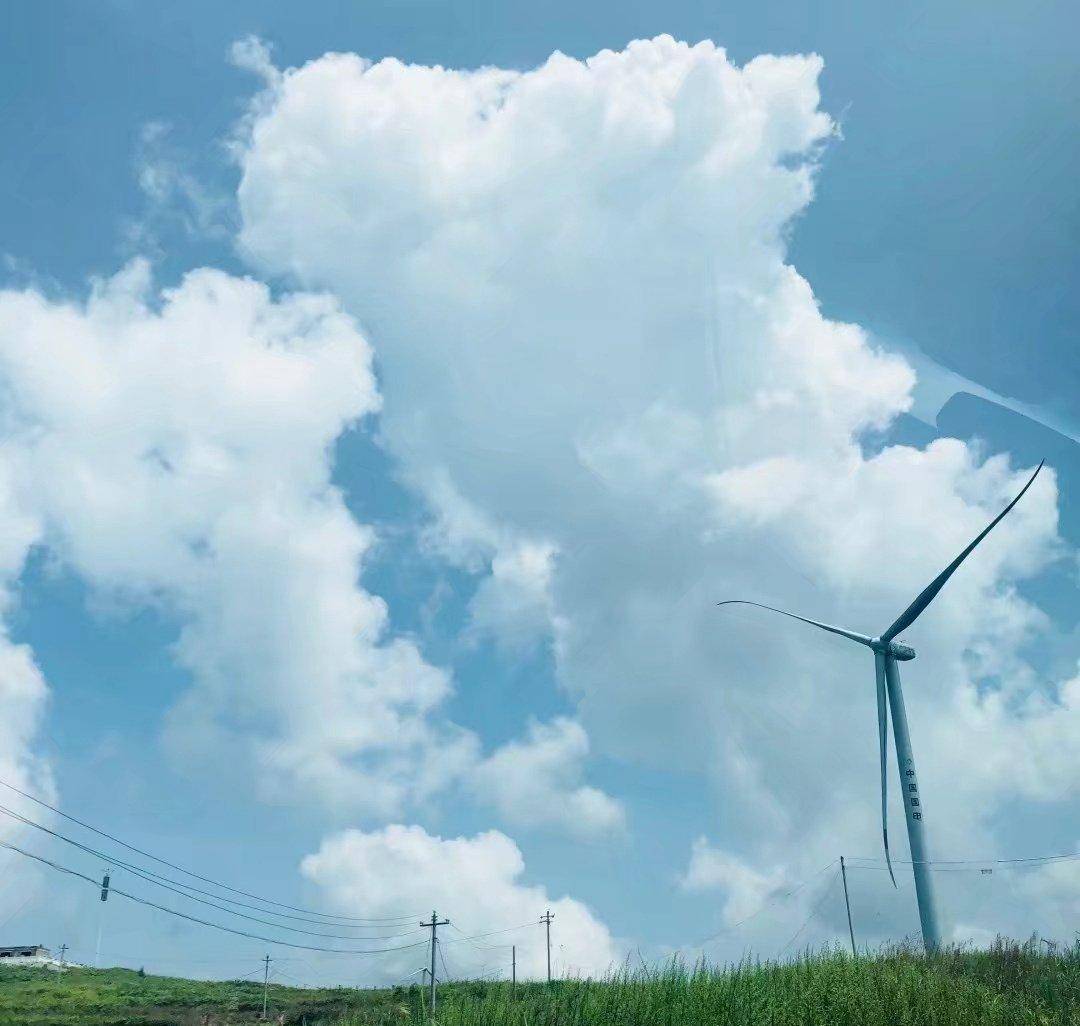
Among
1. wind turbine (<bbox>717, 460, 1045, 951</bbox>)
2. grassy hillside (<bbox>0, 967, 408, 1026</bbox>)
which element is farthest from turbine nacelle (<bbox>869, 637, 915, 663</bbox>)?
grassy hillside (<bbox>0, 967, 408, 1026</bbox>)

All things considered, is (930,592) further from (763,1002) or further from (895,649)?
(763,1002)

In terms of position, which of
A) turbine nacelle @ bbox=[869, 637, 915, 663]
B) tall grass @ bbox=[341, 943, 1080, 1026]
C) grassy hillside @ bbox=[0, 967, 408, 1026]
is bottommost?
tall grass @ bbox=[341, 943, 1080, 1026]

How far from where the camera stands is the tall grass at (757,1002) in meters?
21.3

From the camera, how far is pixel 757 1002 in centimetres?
2161

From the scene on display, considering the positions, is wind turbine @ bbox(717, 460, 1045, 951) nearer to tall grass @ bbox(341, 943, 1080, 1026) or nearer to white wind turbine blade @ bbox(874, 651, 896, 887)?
white wind turbine blade @ bbox(874, 651, 896, 887)

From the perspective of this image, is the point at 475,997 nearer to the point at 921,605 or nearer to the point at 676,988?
the point at 676,988

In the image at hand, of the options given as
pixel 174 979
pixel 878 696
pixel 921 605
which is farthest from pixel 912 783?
pixel 174 979

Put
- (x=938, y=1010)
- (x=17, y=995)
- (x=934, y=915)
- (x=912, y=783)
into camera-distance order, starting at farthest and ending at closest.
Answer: (x=17, y=995), (x=912, y=783), (x=934, y=915), (x=938, y=1010)

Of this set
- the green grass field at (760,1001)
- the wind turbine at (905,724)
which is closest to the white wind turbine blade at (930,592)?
the wind turbine at (905,724)

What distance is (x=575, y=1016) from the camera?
21.2 m

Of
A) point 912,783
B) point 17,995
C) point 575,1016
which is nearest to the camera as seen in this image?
point 575,1016

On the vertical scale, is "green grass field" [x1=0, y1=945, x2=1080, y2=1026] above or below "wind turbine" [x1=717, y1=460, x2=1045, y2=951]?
below

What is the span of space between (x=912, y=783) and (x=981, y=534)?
16.7 m

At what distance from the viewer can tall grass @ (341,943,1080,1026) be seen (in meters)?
21.3
